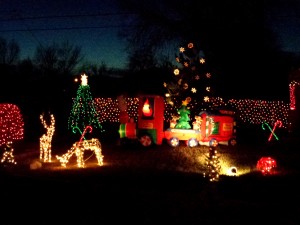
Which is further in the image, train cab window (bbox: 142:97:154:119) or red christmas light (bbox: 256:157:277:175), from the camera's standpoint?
train cab window (bbox: 142:97:154:119)

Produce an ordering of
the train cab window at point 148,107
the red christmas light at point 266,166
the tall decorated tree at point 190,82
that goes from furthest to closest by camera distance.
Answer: the tall decorated tree at point 190,82 → the train cab window at point 148,107 → the red christmas light at point 266,166

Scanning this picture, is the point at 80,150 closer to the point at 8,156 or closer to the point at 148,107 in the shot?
the point at 8,156

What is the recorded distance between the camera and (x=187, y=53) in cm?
2178

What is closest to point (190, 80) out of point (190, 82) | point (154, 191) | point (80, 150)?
point (190, 82)

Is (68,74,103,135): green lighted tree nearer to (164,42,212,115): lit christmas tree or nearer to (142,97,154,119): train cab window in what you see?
(164,42,212,115): lit christmas tree

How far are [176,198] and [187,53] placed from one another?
13357mm

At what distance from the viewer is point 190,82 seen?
21531mm

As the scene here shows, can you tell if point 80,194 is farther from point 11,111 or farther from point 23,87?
point 23,87

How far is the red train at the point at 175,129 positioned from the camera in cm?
1764

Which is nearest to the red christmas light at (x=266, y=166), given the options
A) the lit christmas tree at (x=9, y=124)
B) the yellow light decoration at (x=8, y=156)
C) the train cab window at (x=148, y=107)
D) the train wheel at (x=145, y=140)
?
the train wheel at (x=145, y=140)

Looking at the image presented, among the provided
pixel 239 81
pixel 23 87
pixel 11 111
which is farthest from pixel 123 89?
pixel 11 111

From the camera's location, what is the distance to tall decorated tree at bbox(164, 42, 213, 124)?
70.1ft

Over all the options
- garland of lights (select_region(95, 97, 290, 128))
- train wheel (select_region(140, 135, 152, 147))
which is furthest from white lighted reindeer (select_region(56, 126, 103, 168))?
garland of lights (select_region(95, 97, 290, 128))

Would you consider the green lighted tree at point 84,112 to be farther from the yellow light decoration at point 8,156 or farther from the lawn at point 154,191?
the yellow light decoration at point 8,156
